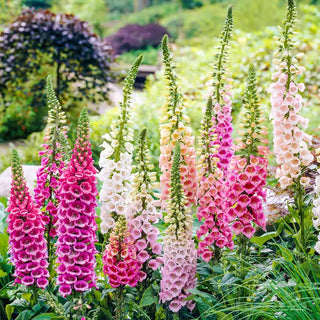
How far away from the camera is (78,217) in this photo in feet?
8.39

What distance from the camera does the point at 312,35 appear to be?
11.0 metres

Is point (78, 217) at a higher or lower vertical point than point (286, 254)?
higher

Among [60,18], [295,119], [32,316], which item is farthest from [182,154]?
[60,18]

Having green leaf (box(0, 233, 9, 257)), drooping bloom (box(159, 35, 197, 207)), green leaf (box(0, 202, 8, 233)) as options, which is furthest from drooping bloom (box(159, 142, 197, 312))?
green leaf (box(0, 202, 8, 233))

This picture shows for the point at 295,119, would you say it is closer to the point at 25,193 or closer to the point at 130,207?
the point at 130,207

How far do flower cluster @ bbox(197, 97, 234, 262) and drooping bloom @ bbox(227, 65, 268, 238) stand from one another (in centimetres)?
7

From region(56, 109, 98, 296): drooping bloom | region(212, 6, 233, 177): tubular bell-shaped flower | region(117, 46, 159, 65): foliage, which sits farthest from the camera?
region(117, 46, 159, 65): foliage

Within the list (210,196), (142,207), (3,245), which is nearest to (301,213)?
(210,196)

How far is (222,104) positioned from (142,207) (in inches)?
33.9

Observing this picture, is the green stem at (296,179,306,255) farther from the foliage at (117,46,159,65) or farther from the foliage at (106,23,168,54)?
the foliage at (106,23,168,54)

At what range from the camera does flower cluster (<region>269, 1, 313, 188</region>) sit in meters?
2.83

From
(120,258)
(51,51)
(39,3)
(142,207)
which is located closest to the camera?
(120,258)

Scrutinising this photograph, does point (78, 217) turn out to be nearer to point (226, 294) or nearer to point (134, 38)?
point (226, 294)

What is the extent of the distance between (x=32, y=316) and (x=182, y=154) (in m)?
1.32
